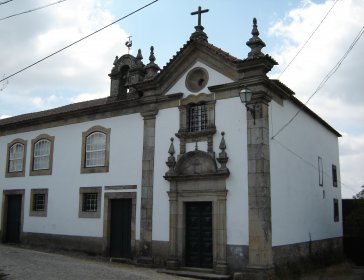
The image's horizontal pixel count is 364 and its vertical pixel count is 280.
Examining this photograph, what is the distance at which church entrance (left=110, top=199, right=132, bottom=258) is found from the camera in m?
15.3

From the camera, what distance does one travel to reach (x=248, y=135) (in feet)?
41.7

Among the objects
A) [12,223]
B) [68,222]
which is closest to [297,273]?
[68,222]

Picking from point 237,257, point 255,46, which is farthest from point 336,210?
point 255,46

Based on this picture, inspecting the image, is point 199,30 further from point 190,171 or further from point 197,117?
point 190,171

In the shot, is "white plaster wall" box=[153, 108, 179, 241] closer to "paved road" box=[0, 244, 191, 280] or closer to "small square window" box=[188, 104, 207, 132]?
"small square window" box=[188, 104, 207, 132]

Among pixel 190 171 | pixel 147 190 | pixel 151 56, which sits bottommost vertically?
pixel 147 190

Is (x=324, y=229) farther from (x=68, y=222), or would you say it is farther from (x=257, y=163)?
(x=68, y=222)

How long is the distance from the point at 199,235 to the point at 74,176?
20.6 feet

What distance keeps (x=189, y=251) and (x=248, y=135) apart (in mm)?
4034

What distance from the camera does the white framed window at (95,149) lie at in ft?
54.3

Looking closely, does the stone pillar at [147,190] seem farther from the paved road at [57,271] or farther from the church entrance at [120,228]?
the church entrance at [120,228]

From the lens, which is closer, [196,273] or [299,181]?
[196,273]

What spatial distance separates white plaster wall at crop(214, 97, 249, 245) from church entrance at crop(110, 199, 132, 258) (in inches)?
168

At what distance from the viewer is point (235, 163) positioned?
12.8 meters
